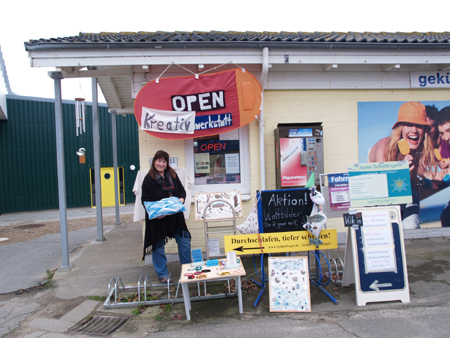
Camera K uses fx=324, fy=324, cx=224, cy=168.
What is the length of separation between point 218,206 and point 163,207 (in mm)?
856

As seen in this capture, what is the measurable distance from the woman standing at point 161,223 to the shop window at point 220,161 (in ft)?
3.98

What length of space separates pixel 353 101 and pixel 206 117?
2.85m

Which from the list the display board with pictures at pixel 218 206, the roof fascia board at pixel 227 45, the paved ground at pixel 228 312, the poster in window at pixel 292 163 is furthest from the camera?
the poster in window at pixel 292 163

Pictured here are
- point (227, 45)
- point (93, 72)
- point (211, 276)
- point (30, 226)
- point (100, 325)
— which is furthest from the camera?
point (30, 226)

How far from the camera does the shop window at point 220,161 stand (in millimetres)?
5852

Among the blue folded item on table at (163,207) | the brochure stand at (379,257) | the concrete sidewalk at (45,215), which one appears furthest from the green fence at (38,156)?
the brochure stand at (379,257)

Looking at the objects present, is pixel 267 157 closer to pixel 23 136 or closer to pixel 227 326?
pixel 227 326

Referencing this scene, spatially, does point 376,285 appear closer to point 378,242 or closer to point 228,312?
point 378,242

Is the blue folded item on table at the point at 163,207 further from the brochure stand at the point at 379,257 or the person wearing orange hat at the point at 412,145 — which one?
the person wearing orange hat at the point at 412,145

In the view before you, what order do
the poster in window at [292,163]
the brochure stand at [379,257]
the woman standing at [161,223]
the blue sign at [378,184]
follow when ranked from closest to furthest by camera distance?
the brochure stand at [379,257] < the blue sign at [378,184] < the woman standing at [161,223] < the poster in window at [292,163]

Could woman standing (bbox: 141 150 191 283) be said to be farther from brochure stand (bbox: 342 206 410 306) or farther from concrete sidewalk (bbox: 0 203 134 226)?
concrete sidewalk (bbox: 0 203 134 226)

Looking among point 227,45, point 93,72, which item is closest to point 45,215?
point 93,72

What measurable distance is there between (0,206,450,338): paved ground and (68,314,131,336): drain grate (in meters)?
0.09

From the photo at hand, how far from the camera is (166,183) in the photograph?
4.61 metres
